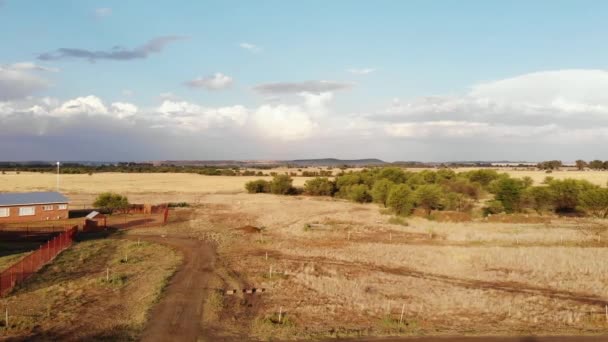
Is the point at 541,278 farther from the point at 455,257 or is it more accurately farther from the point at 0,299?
the point at 0,299

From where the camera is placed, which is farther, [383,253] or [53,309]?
[383,253]

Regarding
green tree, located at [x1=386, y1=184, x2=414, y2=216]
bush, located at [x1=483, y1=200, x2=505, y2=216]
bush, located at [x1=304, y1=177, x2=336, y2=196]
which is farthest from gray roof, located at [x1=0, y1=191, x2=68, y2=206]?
bush, located at [x1=483, y1=200, x2=505, y2=216]

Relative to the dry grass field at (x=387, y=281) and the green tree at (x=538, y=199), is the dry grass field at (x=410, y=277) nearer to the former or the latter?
the dry grass field at (x=387, y=281)

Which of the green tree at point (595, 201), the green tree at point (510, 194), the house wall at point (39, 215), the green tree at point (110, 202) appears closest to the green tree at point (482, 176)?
the green tree at point (510, 194)

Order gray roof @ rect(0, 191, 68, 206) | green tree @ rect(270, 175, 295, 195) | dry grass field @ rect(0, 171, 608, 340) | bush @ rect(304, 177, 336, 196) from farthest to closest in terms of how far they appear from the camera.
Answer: green tree @ rect(270, 175, 295, 195), bush @ rect(304, 177, 336, 196), gray roof @ rect(0, 191, 68, 206), dry grass field @ rect(0, 171, 608, 340)

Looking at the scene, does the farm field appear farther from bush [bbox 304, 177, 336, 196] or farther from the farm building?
the farm building

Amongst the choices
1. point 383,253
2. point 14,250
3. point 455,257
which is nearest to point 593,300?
point 455,257

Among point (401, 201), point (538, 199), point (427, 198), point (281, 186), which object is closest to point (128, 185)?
point (281, 186)
